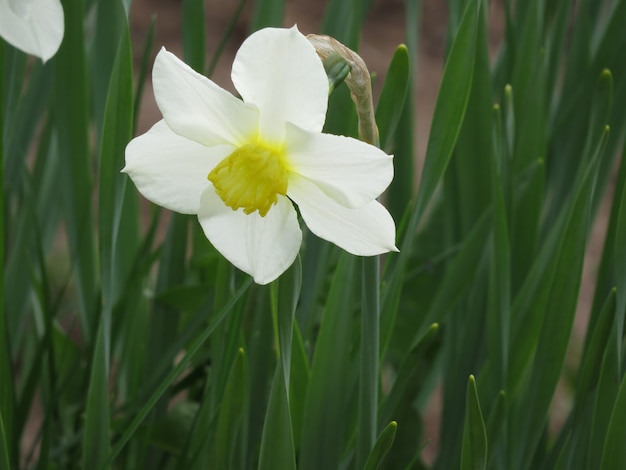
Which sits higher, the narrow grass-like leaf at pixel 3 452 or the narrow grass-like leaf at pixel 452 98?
the narrow grass-like leaf at pixel 452 98

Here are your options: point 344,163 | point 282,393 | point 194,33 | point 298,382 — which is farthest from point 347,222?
point 194,33

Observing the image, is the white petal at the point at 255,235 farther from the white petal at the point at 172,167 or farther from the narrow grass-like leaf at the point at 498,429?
the narrow grass-like leaf at the point at 498,429

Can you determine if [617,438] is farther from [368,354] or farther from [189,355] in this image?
[189,355]

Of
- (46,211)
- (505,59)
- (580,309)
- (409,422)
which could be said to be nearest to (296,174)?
(409,422)

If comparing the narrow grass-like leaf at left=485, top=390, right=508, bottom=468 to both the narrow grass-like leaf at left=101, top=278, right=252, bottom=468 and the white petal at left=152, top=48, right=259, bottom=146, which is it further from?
the white petal at left=152, top=48, right=259, bottom=146

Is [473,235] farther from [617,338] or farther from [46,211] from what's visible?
[46,211]

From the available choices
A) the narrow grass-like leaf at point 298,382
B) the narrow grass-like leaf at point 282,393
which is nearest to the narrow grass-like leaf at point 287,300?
the narrow grass-like leaf at point 282,393
